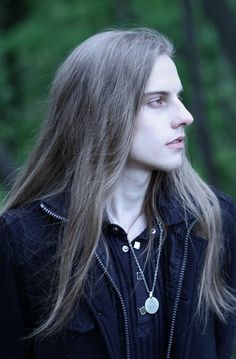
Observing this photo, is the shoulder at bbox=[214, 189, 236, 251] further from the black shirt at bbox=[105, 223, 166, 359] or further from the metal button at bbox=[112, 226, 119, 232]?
the metal button at bbox=[112, 226, 119, 232]

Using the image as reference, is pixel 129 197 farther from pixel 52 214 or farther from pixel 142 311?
pixel 142 311

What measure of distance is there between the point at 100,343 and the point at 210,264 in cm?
55

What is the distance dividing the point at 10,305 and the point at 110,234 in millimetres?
471

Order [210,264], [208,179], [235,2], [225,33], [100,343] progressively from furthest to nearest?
1. [208,179]
2. [235,2]
3. [225,33]
4. [210,264]
5. [100,343]

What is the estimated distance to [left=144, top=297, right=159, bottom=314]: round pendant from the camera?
9.10ft

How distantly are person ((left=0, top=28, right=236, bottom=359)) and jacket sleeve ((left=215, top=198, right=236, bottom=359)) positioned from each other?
0.11 m

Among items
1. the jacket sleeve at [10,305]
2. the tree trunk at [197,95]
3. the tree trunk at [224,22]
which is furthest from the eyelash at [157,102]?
the tree trunk at [197,95]

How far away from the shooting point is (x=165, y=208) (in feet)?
9.66

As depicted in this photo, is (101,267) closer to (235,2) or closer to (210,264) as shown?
(210,264)

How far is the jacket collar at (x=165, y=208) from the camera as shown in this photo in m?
2.79

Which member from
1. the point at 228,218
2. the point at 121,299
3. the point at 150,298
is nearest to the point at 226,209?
the point at 228,218

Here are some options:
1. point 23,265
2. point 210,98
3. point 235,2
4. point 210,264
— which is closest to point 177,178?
point 210,264

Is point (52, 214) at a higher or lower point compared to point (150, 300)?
higher

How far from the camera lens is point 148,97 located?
108 inches
